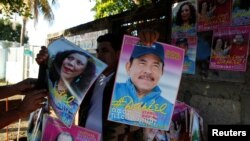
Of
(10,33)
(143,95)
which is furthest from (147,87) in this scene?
(10,33)

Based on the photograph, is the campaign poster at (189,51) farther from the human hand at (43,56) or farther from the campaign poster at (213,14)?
the human hand at (43,56)

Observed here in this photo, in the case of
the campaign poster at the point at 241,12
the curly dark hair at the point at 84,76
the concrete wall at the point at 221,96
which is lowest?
the concrete wall at the point at 221,96

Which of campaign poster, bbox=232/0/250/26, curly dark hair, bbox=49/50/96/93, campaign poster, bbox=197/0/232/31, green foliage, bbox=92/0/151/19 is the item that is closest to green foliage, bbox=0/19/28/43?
green foliage, bbox=92/0/151/19

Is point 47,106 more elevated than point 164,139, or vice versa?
point 47,106

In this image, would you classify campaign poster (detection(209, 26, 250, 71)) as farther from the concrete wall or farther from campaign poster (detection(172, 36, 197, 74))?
campaign poster (detection(172, 36, 197, 74))

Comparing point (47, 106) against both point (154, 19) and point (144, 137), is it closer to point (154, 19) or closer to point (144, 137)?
point (144, 137)

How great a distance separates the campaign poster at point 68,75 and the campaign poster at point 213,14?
1102 millimetres

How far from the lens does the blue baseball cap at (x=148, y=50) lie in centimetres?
177

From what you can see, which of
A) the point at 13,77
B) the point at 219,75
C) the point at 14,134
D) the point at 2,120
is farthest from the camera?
the point at 13,77

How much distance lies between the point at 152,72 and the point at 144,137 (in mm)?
493

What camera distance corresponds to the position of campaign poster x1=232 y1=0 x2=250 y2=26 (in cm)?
229

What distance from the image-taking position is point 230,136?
88.7 inches

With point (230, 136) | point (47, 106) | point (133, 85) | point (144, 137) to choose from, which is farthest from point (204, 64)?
point (47, 106)

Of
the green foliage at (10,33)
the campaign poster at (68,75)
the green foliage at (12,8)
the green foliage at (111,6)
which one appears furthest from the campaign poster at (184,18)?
the green foliage at (10,33)
